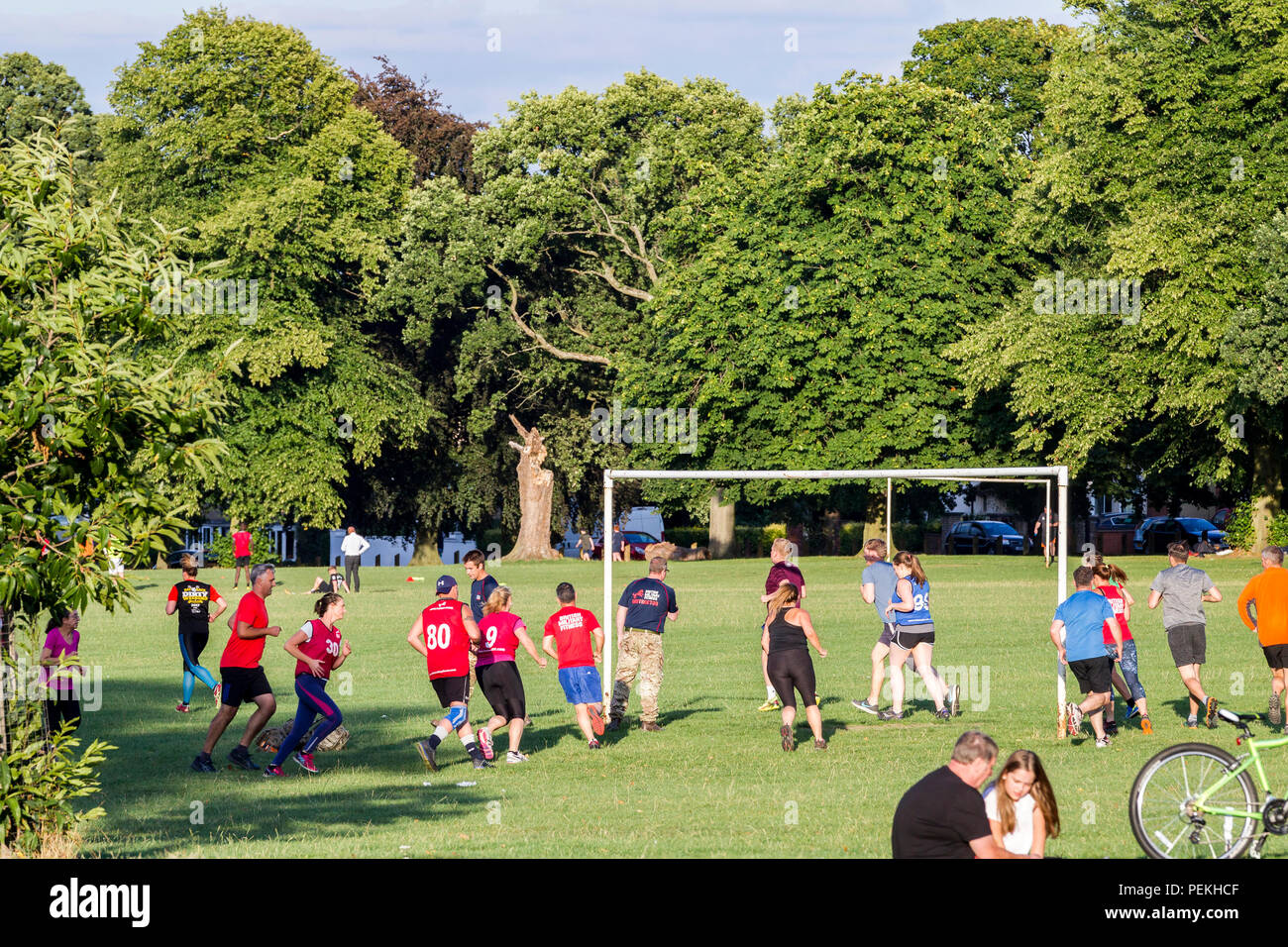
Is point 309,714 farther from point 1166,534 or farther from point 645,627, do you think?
point 1166,534

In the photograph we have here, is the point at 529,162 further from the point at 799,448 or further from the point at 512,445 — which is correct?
the point at 799,448

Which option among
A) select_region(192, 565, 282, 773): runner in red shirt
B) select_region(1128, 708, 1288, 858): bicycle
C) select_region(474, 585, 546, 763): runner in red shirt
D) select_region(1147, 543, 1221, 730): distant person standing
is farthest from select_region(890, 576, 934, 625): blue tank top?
select_region(1128, 708, 1288, 858): bicycle

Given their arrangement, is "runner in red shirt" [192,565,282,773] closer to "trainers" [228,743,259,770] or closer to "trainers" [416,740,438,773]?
"trainers" [228,743,259,770]

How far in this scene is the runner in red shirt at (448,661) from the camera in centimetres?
1492

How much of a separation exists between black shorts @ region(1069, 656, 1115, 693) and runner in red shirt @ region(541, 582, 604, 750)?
489 cm

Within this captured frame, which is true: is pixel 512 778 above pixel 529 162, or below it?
below

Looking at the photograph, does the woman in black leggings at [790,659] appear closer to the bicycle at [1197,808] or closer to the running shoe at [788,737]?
the running shoe at [788,737]

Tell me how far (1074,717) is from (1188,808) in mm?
6671

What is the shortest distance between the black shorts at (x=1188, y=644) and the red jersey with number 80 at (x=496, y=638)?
709 cm

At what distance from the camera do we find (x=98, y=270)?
9.98m

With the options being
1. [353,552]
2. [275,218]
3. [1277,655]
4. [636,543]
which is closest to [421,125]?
[275,218]

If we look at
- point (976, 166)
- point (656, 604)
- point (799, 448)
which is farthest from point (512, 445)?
point (656, 604)

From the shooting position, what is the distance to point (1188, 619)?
54.4 feet
